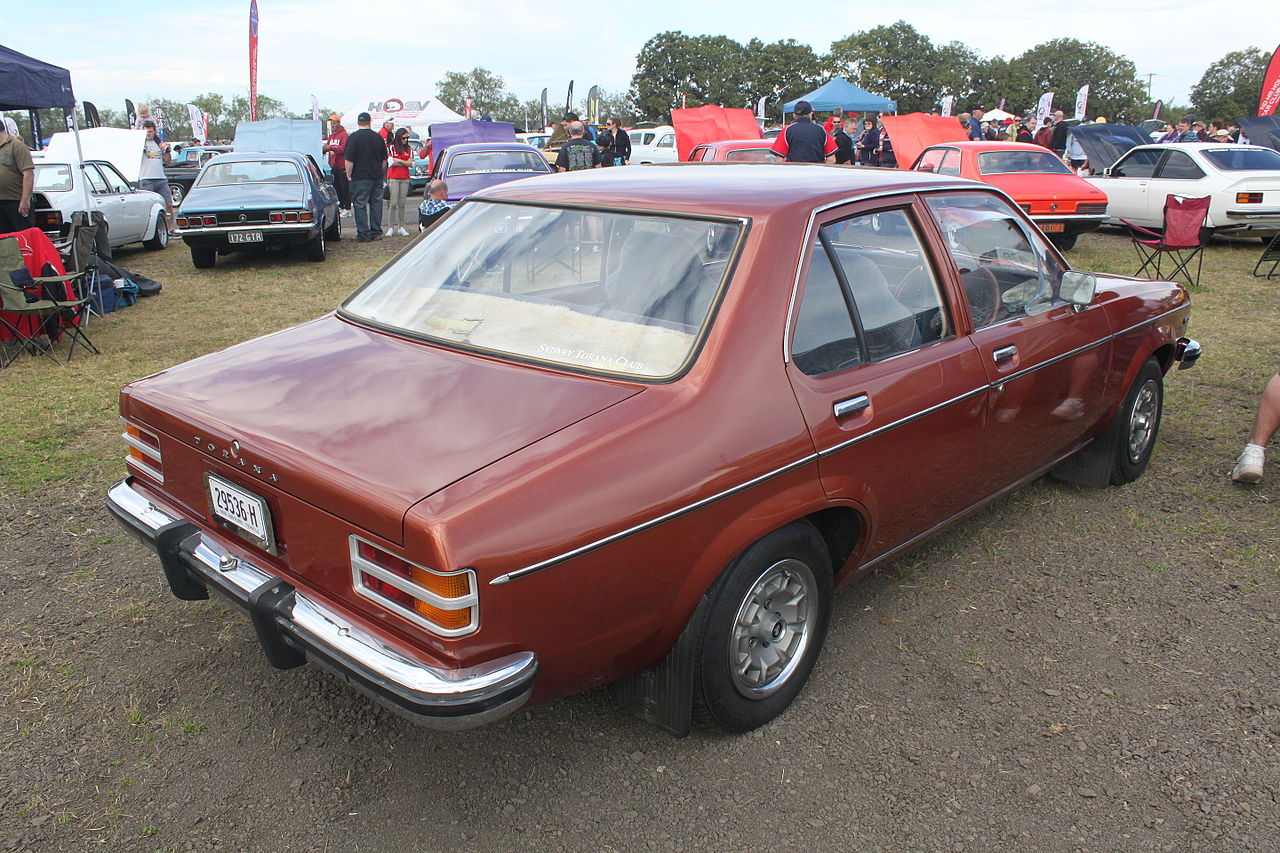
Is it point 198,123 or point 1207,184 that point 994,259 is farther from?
point 198,123

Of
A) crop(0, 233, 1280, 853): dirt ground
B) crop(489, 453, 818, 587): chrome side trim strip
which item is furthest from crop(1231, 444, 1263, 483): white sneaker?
crop(489, 453, 818, 587): chrome side trim strip

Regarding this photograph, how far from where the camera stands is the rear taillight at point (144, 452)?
2885 mm

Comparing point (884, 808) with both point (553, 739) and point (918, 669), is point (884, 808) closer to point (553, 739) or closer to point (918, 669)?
point (918, 669)

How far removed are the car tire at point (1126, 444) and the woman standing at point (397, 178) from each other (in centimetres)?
1200

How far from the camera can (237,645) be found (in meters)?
3.25

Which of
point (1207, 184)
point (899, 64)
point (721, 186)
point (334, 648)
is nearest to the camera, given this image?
point (334, 648)

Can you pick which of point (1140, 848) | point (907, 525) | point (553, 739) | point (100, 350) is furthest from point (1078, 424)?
point (100, 350)

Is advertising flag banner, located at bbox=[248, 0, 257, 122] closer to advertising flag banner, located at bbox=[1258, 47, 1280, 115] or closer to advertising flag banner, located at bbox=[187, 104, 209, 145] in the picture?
advertising flag banner, located at bbox=[187, 104, 209, 145]

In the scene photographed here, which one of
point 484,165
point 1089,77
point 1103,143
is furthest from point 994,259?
point 1089,77

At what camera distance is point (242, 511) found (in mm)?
2523

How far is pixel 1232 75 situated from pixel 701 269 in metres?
112

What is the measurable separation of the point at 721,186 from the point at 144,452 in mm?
2113

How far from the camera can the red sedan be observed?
1160cm

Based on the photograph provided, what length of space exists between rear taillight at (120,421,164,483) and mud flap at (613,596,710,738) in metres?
1.64
